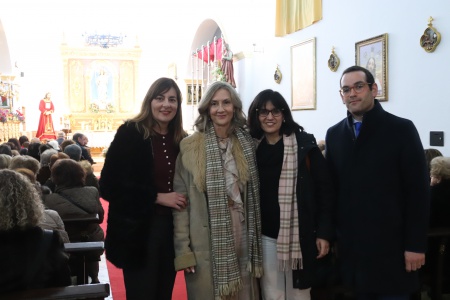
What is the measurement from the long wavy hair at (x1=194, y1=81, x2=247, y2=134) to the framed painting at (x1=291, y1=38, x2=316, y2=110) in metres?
6.18

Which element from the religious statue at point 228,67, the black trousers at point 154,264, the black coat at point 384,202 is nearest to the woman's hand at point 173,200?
the black trousers at point 154,264

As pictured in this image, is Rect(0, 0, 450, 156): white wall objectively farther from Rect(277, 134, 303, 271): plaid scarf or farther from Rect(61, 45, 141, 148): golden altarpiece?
Rect(277, 134, 303, 271): plaid scarf

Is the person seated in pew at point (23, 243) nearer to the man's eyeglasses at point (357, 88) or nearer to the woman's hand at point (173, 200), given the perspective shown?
the woman's hand at point (173, 200)

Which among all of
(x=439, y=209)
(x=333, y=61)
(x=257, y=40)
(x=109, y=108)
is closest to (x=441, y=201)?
(x=439, y=209)

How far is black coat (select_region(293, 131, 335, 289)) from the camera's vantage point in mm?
2625

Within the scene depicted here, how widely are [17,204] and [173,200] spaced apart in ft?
2.47

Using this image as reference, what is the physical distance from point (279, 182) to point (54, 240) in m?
1.17

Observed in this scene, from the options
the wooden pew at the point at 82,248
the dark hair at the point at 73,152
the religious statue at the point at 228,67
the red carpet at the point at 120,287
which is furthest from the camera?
the religious statue at the point at 228,67

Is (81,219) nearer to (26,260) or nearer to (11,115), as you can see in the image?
(26,260)

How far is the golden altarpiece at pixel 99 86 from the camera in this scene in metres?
18.7

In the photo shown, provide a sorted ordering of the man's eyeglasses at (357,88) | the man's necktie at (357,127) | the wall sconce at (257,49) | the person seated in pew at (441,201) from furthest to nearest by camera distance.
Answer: the wall sconce at (257,49), the person seated in pew at (441,201), the man's necktie at (357,127), the man's eyeglasses at (357,88)

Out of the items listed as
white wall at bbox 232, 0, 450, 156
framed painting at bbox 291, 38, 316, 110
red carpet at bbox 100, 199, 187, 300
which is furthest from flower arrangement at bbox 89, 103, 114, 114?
red carpet at bbox 100, 199, 187, 300

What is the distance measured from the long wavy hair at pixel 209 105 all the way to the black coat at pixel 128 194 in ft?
1.06

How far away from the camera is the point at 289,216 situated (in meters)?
2.63
